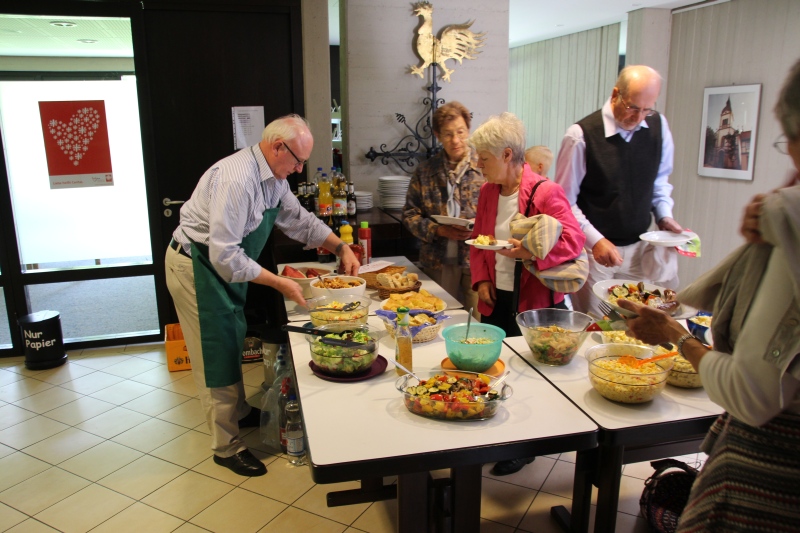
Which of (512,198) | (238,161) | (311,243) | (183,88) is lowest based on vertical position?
(311,243)

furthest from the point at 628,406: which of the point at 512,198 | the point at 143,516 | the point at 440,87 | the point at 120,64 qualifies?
the point at 120,64

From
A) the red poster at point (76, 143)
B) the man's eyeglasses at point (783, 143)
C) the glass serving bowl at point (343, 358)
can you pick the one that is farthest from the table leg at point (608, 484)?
the red poster at point (76, 143)

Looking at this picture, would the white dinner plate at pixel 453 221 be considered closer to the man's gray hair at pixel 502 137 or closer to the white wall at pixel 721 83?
the man's gray hair at pixel 502 137

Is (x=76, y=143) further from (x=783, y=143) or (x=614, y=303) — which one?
(x=783, y=143)

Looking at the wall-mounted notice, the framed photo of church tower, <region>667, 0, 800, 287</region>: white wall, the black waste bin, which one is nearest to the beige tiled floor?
the black waste bin

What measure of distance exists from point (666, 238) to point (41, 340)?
160 inches

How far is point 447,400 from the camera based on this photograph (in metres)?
1.71

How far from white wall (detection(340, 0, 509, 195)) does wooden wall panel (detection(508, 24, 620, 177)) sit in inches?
137

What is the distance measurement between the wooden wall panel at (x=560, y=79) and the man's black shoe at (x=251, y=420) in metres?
6.42

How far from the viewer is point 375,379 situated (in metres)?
2.02

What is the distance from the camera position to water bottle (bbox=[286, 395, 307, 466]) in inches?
120

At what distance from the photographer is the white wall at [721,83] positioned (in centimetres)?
529

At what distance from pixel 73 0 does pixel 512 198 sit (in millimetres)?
3358

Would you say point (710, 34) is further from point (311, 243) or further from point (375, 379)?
point (375, 379)
